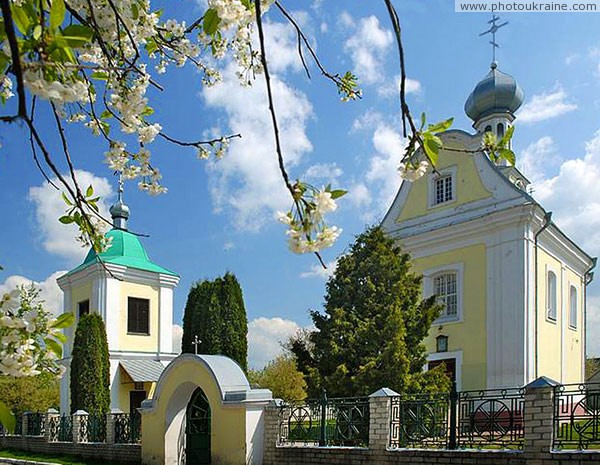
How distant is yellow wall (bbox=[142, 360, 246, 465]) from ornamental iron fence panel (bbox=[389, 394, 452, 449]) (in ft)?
9.87

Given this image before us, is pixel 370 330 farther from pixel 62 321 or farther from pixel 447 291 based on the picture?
pixel 62 321

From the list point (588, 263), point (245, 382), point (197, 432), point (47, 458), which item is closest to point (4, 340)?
point (245, 382)

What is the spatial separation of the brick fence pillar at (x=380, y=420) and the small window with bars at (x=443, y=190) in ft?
35.9

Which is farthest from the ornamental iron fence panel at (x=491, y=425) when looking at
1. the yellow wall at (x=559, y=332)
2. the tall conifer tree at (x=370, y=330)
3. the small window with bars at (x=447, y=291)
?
the small window with bars at (x=447, y=291)

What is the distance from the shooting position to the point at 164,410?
1312 centimetres

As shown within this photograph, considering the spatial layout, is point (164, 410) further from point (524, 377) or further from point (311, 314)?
point (524, 377)

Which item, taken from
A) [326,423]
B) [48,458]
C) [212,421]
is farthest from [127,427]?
[326,423]

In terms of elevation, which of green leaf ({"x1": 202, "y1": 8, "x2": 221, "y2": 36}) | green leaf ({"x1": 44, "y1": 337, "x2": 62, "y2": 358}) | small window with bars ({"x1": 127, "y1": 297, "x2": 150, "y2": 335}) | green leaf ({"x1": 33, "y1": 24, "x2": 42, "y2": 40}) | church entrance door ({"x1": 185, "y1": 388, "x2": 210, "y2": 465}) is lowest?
church entrance door ({"x1": 185, "y1": 388, "x2": 210, "y2": 465})

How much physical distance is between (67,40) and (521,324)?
16788 mm

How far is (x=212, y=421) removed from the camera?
39.9 feet

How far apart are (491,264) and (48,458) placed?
13.4 meters

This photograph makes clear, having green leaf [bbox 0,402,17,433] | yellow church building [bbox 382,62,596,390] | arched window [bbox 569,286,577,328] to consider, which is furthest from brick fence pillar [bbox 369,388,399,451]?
arched window [bbox 569,286,577,328]

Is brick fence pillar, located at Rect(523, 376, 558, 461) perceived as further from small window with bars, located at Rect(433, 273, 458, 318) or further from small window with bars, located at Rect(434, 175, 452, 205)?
small window with bars, located at Rect(434, 175, 452, 205)

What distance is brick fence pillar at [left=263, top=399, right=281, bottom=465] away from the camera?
37.3ft
